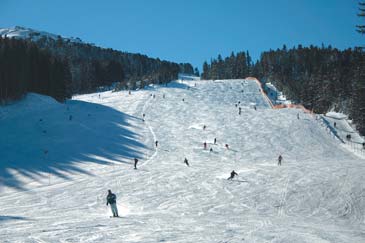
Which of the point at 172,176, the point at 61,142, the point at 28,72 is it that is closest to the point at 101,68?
the point at 28,72

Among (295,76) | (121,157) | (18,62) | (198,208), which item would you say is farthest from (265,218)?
(295,76)

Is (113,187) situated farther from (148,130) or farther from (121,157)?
(148,130)

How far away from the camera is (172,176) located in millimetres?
29688

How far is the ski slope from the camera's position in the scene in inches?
595

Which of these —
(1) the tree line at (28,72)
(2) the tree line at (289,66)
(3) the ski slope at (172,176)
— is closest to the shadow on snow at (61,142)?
(3) the ski slope at (172,176)

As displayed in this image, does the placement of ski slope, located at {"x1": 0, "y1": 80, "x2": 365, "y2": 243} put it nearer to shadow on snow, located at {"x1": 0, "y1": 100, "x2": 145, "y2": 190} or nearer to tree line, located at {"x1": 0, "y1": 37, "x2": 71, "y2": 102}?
shadow on snow, located at {"x1": 0, "y1": 100, "x2": 145, "y2": 190}

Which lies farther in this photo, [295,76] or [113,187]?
[295,76]

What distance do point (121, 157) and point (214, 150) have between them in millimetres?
10568

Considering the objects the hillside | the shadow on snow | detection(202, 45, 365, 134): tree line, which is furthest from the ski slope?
detection(202, 45, 365, 134): tree line

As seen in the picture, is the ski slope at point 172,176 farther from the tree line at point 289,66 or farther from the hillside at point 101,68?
the tree line at point 289,66

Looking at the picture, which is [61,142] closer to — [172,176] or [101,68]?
[172,176]

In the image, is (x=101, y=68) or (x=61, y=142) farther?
(x=101, y=68)


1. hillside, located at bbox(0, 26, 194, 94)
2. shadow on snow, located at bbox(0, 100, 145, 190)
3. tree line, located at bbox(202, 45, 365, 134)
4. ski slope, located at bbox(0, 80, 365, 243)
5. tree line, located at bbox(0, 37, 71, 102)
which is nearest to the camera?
ski slope, located at bbox(0, 80, 365, 243)

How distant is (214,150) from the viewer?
Result: 142 ft
